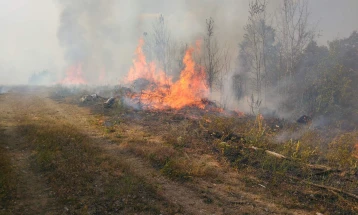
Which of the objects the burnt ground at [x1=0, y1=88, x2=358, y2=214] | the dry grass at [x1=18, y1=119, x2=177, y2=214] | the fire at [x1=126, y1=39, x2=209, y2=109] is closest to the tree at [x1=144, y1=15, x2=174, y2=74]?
the fire at [x1=126, y1=39, x2=209, y2=109]

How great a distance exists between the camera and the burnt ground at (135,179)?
21.8ft

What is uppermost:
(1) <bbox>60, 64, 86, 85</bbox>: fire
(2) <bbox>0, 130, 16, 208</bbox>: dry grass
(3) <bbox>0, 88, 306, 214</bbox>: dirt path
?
(1) <bbox>60, 64, 86, 85</bbox>: fire

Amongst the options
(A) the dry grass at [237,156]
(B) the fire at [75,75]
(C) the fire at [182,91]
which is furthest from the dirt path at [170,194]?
(B) the fire at [75,75]

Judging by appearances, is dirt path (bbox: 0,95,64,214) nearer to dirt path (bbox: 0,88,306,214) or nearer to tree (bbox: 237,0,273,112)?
dirt path (bbox: 0,88,306,214)

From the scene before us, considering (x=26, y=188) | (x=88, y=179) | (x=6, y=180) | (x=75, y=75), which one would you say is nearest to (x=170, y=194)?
(x=88, y=179)

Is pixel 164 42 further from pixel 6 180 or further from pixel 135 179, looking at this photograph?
pixel 6 180

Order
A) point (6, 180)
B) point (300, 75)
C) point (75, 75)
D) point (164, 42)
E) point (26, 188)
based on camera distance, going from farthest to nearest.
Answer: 1. point (75, 75)
2. point (164, 42)
3. point (300, 75)
4. point (6, 180)
5. point (26, 188)

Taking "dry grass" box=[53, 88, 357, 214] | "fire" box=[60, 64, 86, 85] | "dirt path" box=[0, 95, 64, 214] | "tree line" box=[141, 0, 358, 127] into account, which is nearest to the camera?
"dirt path" box=[0, 95, 64, 214]

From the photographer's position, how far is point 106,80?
5122cm

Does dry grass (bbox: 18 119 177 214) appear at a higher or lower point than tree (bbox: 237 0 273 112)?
lower

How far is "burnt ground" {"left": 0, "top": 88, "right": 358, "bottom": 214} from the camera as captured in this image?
21.8 feet

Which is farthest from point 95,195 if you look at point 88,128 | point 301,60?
point 301,60

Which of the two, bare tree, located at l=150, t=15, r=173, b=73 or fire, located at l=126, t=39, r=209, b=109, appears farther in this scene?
bare tree, located at l=150, t=15, r=173, b=73

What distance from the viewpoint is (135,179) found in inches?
324
